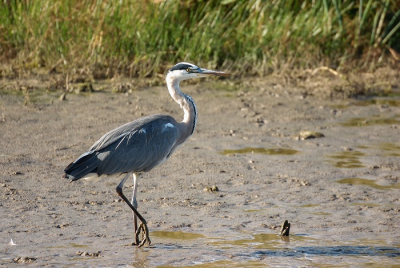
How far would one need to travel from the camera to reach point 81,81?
33.1 ft

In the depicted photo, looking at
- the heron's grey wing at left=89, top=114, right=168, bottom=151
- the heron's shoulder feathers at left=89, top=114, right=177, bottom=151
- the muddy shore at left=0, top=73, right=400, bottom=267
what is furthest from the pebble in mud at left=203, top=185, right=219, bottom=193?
the heron's grey wing at left=89, top=114, right=168, bottom=151

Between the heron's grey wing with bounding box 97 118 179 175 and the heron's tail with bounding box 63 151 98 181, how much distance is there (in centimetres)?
5

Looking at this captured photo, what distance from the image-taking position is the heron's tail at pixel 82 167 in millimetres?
5352

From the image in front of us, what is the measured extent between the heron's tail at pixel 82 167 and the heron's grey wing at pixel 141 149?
5 centimetres

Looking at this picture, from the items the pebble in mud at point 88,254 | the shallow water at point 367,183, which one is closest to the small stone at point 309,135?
the shallow water at point 367,183

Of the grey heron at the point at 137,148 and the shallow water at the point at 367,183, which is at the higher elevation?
the grey heron at the point at 137,148

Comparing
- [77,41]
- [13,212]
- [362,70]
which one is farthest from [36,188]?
[362,70]

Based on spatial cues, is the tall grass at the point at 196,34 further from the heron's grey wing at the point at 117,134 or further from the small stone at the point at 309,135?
the heron's grey wing at the point at 117,134

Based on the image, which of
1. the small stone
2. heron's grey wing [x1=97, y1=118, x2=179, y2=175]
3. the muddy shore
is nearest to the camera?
the muddy shore

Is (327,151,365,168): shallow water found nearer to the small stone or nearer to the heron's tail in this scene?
the small stone

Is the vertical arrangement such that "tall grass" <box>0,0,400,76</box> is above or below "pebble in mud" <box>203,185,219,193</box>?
above

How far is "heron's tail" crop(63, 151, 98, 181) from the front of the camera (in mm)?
5352

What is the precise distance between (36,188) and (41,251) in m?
1.49

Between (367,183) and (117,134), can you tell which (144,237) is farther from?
(367,183)
